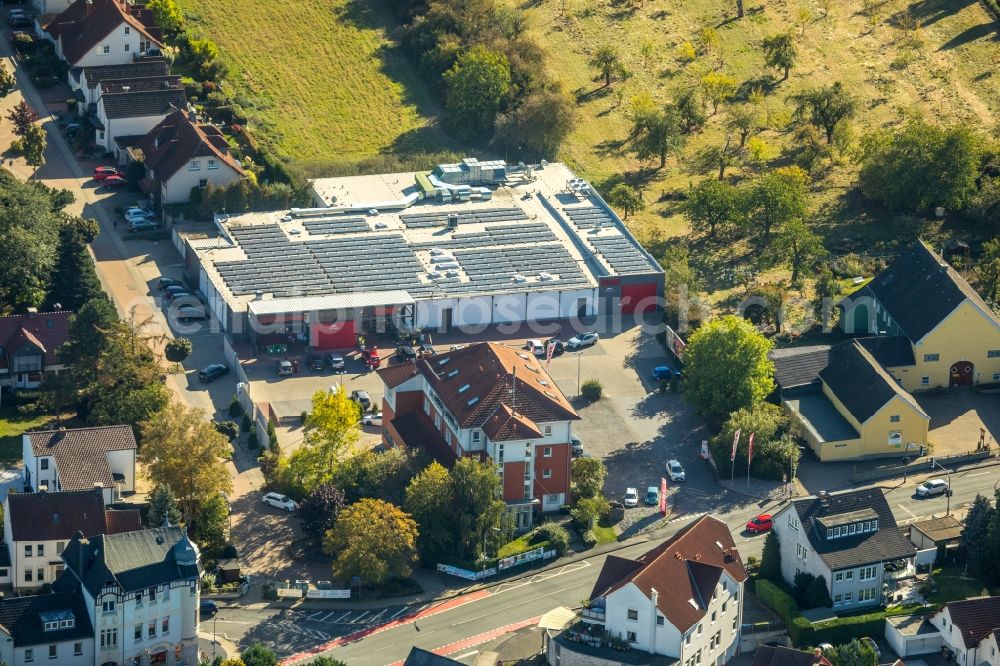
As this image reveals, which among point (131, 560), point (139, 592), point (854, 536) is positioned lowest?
point (854, 536)

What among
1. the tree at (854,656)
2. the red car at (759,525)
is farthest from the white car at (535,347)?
the tree at (854,656)

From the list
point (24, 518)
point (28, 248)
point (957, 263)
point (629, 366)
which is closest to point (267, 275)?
point (28, 248)

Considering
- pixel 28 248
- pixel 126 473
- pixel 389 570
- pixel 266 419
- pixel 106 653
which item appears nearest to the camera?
pixel 106 653

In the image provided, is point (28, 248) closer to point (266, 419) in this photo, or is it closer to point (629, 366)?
point (266, 419)

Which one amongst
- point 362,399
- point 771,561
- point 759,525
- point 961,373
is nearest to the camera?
point 771,561

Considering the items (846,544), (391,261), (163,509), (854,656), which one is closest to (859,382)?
(846,544)

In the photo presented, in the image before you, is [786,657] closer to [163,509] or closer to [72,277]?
[163,509]

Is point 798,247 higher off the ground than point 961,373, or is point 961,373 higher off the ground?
point 798,247
